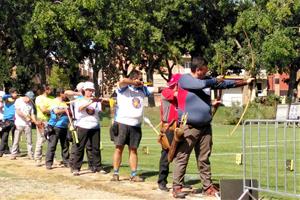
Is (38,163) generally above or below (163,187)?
below

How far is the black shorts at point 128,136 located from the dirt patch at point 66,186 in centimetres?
71

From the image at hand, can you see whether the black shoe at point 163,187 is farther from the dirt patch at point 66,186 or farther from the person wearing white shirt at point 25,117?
the person wearing white shirt at point 25,117

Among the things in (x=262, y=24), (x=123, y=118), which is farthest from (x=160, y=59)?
(x=123, y=118)

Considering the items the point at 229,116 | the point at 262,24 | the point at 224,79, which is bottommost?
the point at 229,116

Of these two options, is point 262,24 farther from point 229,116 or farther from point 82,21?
point 82,21

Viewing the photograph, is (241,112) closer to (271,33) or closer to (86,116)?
(271,33)

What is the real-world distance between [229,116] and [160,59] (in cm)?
1411

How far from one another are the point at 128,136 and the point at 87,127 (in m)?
1.44

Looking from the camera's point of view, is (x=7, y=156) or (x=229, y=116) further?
(x=229, y=116)

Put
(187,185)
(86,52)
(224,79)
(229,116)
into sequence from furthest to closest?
(86,52)
(229,116)
(187,185)
(224,79)

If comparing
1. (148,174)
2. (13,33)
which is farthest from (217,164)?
(13,33)

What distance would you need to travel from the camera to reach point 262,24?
42.3 metres

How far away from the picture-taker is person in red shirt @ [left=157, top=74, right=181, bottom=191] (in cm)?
966

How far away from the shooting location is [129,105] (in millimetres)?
11289
